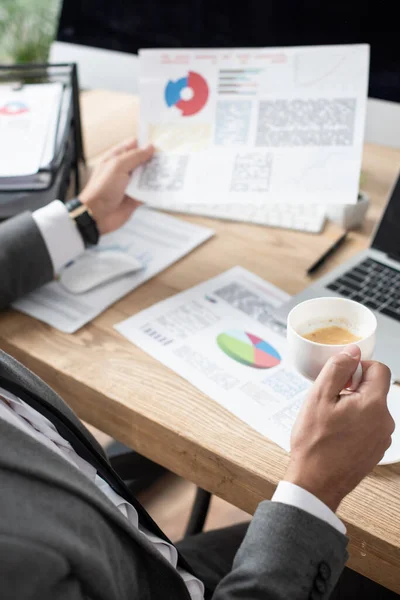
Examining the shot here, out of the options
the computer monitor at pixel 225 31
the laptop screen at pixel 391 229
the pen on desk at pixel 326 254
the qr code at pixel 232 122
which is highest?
the computer monitor at pixel 225 31

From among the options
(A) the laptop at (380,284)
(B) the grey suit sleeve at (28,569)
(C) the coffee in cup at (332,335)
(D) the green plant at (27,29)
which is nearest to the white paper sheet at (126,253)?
(A) the laptop at (380,284)

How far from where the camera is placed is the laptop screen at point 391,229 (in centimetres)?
94

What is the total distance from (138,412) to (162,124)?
480mm

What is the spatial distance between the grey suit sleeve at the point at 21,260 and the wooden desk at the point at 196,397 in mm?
42

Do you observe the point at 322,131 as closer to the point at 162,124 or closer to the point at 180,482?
the point at 162,124

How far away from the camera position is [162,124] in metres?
1.00

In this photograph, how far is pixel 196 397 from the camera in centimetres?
74

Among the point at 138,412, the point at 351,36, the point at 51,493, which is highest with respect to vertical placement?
the point at 351,36

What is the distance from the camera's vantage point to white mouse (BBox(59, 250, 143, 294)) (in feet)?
3.09

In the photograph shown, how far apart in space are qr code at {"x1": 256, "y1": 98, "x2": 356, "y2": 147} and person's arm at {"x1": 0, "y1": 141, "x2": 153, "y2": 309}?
0.18 meters

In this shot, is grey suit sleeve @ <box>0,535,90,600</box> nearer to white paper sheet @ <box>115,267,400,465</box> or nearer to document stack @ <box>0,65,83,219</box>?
white paper sheet @ <box>115,267,400,465</box>

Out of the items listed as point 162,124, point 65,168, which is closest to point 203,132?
point 162,124

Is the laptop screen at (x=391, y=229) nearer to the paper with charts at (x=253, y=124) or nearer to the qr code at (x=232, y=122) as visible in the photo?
the paper with charts at (x=253, y=124)

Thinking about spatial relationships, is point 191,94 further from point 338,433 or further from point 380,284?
point 338,433
